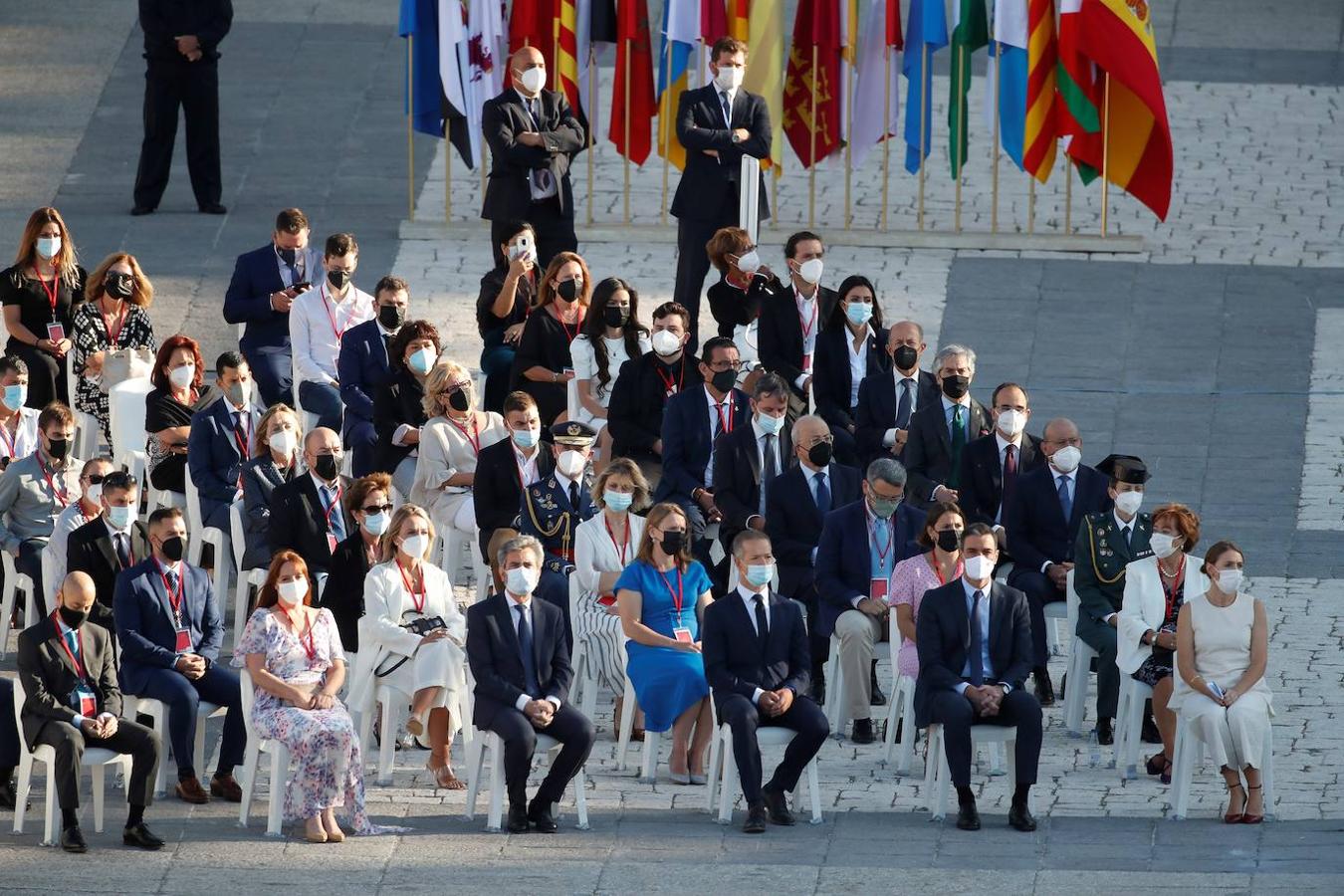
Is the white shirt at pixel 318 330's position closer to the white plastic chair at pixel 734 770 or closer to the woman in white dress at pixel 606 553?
the woman in white dress at pixel 606 553

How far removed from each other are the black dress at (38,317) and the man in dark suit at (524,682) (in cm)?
456

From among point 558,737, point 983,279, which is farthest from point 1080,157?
point 558,737

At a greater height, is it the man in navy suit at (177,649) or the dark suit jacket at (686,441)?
the dark suit jacket at (686,441)

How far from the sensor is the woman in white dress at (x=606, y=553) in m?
14.8

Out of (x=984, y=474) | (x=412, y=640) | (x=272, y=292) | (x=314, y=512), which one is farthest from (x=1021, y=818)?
(x=272, y=292)

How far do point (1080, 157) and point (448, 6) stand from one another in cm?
444

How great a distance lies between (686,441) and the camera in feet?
51.7

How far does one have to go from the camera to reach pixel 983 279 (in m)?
20.9

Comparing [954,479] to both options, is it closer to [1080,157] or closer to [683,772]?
[683,772]

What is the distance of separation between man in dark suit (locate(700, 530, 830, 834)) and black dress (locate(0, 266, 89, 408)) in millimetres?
5217

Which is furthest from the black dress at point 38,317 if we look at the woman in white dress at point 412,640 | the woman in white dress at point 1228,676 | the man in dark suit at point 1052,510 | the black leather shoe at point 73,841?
the woman in white dress at point 1228,676

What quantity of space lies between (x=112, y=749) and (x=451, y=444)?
3.11 m

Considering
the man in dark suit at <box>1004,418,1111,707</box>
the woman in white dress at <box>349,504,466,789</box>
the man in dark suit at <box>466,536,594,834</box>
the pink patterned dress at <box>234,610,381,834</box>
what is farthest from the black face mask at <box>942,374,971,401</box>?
the pink patterned dress at <box>234,610,381,834</box>

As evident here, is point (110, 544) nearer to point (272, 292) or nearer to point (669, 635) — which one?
point (669, 635)
